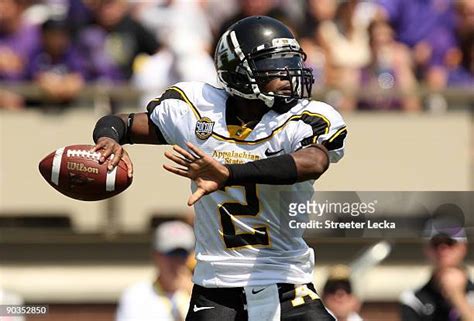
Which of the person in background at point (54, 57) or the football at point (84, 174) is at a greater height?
the person in background at point (54, 57)

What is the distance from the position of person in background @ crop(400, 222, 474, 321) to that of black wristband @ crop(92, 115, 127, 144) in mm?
2681

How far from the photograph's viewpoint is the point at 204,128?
16.9 ft

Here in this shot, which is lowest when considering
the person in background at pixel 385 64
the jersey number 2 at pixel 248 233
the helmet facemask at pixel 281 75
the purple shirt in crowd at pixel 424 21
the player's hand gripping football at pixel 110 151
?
the jersey number 2 at pixel 248 233

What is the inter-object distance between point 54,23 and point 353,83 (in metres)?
2.40

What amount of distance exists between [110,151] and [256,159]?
0.65 m

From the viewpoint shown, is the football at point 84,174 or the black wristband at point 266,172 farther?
the football at point 84,174

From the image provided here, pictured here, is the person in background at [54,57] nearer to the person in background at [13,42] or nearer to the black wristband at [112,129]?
the person in background at [13,42]

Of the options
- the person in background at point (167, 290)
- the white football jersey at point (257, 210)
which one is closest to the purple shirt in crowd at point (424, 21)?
the person in background at point (167, 290)

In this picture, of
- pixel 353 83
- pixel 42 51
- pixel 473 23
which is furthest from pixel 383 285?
pixel 42 51

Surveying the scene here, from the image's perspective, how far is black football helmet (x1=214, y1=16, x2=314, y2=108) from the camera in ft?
17.0

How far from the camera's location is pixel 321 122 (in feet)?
16.7

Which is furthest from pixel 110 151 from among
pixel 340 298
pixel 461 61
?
pixel 461 61

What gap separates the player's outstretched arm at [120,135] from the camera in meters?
5.12

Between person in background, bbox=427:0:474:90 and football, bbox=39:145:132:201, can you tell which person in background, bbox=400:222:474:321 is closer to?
person in background, bbox=427:0:474:90
